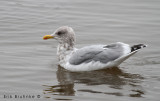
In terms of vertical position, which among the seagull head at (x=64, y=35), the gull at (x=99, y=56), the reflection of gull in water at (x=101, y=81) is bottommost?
the reflection of gull in water at (x=101, y=81)

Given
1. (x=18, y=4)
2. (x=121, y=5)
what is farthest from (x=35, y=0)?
(x=121, y=5)

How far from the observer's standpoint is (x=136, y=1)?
538 inches

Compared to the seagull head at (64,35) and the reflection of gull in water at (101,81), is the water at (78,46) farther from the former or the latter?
the seagull head at (64,35)

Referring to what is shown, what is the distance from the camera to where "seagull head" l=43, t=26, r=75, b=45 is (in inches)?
350

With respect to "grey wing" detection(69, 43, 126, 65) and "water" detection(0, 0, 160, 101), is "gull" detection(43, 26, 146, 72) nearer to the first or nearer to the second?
"grey wing" detection(69, 43, 126, 65)

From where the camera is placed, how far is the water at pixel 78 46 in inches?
295

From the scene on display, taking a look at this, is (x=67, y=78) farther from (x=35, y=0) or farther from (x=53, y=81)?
(x=35, y=0)

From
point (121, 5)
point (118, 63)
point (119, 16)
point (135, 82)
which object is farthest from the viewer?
point (121, 5)

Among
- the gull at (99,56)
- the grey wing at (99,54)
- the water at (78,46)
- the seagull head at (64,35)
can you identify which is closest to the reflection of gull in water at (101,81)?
the water at (78,46)

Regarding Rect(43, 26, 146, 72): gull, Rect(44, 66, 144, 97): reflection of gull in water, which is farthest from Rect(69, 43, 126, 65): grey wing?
Rect(44, 66, 144, 97): reflection of gull in water

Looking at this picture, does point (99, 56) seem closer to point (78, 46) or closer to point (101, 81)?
point (101, 81)

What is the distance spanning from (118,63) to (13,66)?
8.01ft

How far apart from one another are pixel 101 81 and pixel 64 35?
1567 mm

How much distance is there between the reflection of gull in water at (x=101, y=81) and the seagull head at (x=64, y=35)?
68cm
